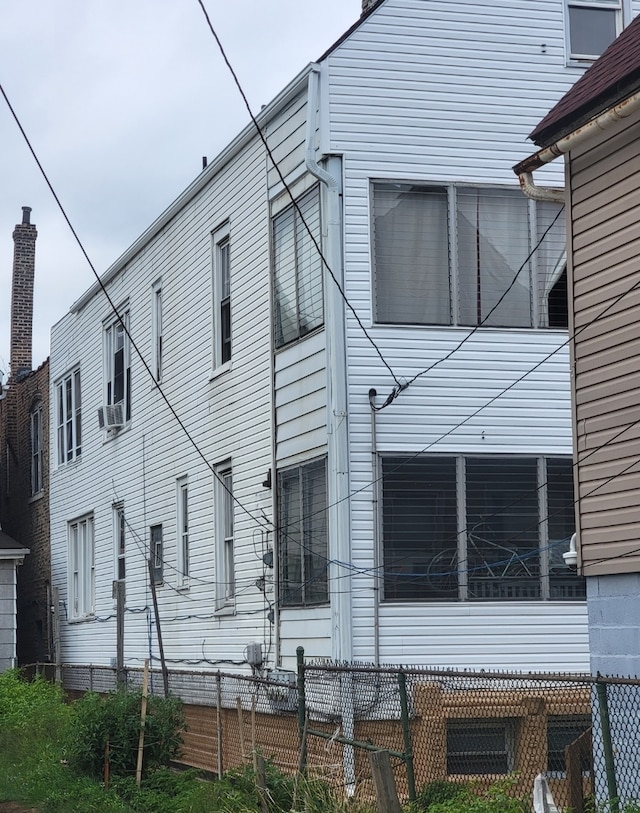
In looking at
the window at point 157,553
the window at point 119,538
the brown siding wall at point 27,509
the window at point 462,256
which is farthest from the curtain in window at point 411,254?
the brown siding wall at point 27,509

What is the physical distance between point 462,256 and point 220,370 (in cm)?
441

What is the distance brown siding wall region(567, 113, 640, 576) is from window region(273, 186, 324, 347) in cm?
451

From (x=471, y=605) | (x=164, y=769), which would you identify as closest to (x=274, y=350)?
(x=471, y=605)

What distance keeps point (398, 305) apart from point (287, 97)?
2785mm

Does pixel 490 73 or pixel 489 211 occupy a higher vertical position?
pixel 490 73

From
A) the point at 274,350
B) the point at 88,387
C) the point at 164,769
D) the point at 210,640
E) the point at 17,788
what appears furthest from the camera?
the point at 88,387

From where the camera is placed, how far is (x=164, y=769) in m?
14.0

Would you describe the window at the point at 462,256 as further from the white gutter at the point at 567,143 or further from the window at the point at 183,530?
the window at the point at 183,530

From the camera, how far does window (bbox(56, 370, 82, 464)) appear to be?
2653 cm

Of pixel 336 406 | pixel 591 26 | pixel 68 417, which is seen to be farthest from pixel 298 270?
pixel 68 417

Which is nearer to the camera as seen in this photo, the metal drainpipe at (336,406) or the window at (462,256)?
the metal drainpipe at (336,406)

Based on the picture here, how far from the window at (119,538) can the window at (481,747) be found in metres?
10.4

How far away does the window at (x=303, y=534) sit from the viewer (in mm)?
14656

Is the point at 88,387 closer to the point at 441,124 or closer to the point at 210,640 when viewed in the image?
the point at 210,640
